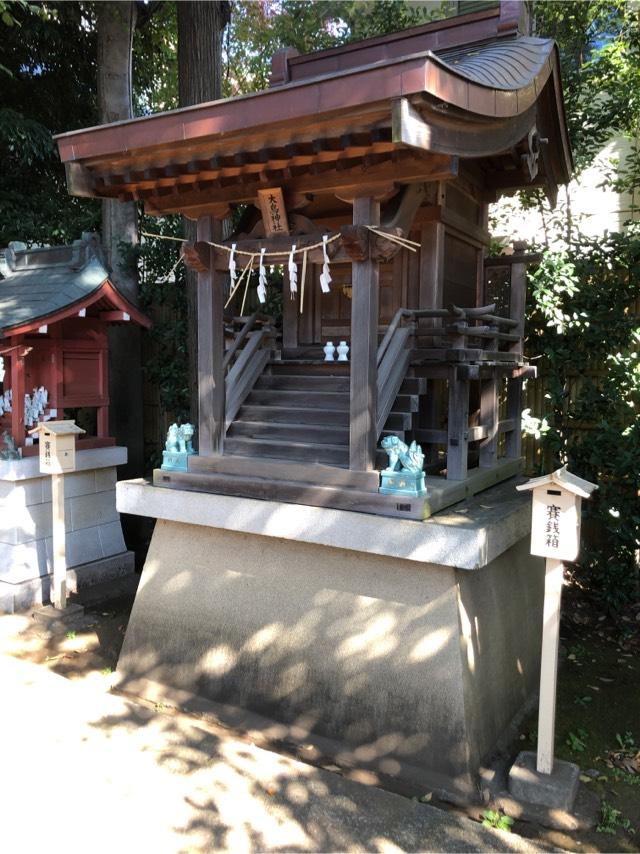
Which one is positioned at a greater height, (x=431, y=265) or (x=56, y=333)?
(x=431, y=265)

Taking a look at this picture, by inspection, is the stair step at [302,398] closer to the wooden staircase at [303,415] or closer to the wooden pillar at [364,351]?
the wooden staircase at [303,415]

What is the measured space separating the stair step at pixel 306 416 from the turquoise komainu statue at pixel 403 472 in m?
0.46

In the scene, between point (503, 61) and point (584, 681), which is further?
point (584, 681)

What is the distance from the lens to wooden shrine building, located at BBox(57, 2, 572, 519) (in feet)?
11.9

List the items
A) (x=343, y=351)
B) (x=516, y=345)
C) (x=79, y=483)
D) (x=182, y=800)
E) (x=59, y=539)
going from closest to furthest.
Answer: (x=182, y=800)
(x=343, y=351)
(x=516, y=345)
(x=59, y=539)
(x=79, y=483)

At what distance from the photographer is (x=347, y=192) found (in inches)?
159

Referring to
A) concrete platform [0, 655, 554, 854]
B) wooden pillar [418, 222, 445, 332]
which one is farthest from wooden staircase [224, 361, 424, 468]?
concrete platform [0, 655, 554, 854]

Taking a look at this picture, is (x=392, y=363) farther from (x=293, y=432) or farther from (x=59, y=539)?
(x=59, y=539)

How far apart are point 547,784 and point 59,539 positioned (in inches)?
177

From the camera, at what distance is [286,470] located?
4.42 meters

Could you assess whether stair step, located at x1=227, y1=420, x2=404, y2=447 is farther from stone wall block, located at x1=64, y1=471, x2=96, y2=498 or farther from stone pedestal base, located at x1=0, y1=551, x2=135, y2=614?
stone pedestal base, located at x1=0, y1=551, x2=135, y2=614

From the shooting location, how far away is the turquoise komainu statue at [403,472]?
13.0 ft

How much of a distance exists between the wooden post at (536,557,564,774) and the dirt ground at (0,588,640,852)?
1.20 feet

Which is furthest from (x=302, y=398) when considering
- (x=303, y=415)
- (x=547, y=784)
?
(x=547, y=784)
